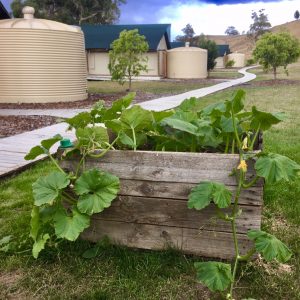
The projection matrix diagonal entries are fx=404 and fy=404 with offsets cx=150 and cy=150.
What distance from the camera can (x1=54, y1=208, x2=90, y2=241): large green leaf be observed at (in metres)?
2.32

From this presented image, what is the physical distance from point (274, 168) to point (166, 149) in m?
0.88

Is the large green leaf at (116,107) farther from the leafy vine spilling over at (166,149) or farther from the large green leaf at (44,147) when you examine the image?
the large green leaf at (44,147)

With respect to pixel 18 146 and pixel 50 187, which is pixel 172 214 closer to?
pixel 50 187

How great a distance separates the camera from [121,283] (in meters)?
2.39

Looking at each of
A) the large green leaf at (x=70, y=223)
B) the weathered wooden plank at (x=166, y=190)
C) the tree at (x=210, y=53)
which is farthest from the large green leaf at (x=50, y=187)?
the tree at (x=210, y=53)

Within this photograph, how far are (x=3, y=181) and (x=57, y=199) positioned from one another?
2547 mm

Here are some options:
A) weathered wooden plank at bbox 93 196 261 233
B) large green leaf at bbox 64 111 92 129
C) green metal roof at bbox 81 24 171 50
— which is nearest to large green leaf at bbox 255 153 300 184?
weathered wooden plank at bbox 93 196 261 233

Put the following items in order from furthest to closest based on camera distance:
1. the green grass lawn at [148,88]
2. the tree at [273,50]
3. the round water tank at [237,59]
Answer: the round water tank at [237,59], the tree at [273,50], the green grass lawn at [148,88]

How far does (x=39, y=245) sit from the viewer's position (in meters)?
2.49

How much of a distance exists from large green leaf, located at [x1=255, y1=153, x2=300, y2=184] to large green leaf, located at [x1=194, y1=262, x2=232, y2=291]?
1.69 feet

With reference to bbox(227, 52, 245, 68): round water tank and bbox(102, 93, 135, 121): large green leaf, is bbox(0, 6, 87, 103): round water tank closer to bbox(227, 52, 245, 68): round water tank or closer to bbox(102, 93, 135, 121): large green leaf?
bbox(102, 93, 135, 121): large green leaf

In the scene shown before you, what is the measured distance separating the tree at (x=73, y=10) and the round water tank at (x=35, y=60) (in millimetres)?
35439

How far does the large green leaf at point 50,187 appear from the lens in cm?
235

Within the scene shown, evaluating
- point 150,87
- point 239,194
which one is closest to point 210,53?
point 150,87
